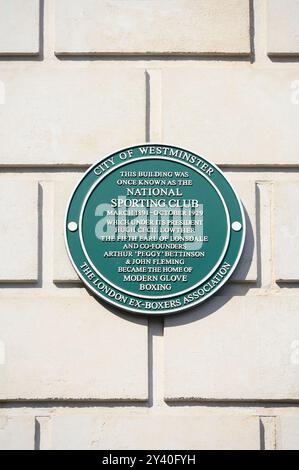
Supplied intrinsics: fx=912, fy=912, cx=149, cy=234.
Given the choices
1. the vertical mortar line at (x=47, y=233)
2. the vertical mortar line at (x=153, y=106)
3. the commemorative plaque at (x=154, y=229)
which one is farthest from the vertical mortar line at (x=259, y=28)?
the vertical mortar line at (x=47, y=233)

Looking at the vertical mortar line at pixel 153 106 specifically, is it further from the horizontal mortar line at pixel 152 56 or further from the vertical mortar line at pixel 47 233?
the vertical mortar line at pixel 47 233

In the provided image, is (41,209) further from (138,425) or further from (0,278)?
(138,425)

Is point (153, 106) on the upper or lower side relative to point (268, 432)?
upper

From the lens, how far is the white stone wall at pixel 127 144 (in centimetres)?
414

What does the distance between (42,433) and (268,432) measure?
1029 millimetres

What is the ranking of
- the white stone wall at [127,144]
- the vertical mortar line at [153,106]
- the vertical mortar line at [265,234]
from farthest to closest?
1. the vertical mortar line at [153,106]
2. the vertical mortar line at [265,234]
3. the white stone wall at [127,144]

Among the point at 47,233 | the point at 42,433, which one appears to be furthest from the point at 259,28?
the point at 42,433

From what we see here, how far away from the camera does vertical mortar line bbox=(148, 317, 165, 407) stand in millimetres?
4164

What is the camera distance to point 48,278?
13.9 feet

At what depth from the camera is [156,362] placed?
419 centimetres

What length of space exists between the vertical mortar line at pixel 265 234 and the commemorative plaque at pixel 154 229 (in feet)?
0.39

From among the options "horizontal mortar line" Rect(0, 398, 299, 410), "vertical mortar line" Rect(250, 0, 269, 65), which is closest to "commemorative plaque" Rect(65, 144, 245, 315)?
"horizontal mortar line" Rect(0, 398, 299, 410)

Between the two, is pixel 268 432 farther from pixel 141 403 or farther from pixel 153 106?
pixel 153 106

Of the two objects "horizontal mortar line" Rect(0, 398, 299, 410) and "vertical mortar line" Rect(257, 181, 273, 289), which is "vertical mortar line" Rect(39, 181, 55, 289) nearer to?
"horizontal mortar line" Rect(0, 398, 299, 410)
